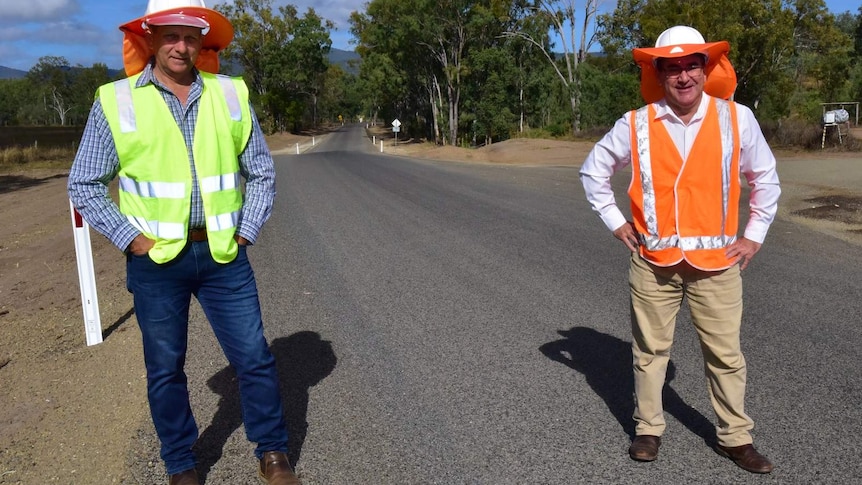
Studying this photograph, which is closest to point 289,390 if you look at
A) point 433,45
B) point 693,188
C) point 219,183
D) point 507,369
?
point 507,369

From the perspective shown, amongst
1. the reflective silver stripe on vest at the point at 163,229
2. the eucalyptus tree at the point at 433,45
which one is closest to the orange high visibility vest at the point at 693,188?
the reflective silver stripe on vest at the point at 163,229

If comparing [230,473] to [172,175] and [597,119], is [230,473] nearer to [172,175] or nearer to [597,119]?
[172,175]

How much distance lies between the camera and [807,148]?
28734 millimetres

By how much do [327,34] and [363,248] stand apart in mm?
74999

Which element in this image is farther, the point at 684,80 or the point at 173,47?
the point at 684,80

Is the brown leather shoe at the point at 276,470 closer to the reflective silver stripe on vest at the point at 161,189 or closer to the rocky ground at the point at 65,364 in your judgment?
the rocky ground at the point at 65,364

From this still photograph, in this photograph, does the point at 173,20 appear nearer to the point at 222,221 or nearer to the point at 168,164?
the point at 168,164

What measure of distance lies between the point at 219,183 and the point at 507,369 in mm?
2434

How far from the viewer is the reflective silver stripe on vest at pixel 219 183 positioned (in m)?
3.04

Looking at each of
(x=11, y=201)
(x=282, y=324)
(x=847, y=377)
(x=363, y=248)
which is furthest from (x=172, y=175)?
(x=11, y=201)

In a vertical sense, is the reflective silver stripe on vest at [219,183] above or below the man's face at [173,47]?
below

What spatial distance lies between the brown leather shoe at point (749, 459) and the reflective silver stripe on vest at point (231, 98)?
105 inches

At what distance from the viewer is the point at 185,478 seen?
322cm

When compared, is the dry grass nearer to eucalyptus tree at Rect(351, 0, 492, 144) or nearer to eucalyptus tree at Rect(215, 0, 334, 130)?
eucalyptus tree at Rect(351, 0, 492, 144)
